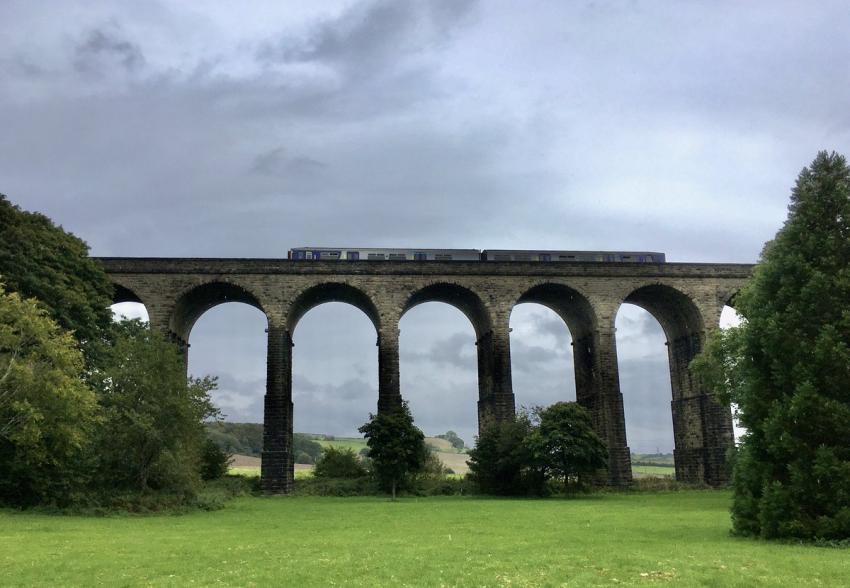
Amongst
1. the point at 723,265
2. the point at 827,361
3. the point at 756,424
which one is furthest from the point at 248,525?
the point at 723,265

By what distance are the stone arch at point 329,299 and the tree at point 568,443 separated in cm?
1390


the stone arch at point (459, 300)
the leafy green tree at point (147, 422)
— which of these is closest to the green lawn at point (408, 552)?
the leafy green tree at point (147, 422)

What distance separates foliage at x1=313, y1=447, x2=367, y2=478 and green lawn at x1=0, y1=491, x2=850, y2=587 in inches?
884

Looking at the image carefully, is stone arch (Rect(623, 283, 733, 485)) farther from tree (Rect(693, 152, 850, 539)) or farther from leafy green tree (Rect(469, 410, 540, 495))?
tree (Rect(693, 152, 850, 539))

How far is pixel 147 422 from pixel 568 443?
21938 millimetres

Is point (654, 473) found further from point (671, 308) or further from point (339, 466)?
point (339, 466)

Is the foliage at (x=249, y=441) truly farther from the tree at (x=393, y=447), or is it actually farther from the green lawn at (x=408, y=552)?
the green lawn at (x=408, y=552)

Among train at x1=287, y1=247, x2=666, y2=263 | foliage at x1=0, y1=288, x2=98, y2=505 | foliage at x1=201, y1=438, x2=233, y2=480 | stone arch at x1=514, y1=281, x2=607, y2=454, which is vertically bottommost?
foliage at x1=201, y1=438, x2=233, y2=480

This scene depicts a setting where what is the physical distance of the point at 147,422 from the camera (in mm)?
30469

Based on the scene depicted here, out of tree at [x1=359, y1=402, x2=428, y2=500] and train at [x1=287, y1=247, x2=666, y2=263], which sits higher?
train at [x1=287, y1=247, x2=666, y2=263]

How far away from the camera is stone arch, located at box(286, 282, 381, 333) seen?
155ft

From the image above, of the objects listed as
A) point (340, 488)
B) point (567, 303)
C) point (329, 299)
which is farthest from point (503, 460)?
point (329, 299)

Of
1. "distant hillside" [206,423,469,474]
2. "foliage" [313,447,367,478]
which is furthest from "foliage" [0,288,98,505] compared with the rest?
"distant hillside" [206,423,469,474]

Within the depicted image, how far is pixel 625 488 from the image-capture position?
Result: 44375 mm
